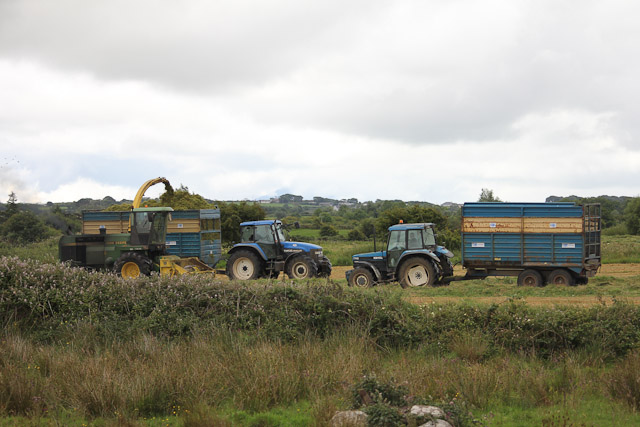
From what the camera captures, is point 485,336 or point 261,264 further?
point 261,264

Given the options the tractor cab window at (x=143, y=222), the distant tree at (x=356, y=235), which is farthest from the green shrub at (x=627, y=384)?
the distant tree at (x=356, y=235)

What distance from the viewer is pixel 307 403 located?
27.6ft

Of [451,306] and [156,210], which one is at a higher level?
[156,210]

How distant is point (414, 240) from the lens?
61.2 feet

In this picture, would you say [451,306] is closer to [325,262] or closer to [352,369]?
[352,369]

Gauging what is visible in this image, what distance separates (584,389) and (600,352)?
1.89 meters

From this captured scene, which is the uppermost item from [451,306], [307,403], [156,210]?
[156,210]

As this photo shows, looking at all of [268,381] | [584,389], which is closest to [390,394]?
[268,381]

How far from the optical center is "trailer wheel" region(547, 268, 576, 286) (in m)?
17.5

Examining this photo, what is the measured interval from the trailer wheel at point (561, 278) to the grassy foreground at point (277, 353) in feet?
21.2

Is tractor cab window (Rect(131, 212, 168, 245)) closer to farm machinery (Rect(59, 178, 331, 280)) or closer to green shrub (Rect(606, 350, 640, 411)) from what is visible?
farm machinery (Rect(59, 178, 331, 280))

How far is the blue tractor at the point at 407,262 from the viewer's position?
60.2 feet

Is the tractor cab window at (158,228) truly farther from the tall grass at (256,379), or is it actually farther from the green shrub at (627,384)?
the green shrub at (627,384)

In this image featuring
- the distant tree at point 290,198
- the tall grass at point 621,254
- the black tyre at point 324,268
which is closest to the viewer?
the black tyre at point 324,268
